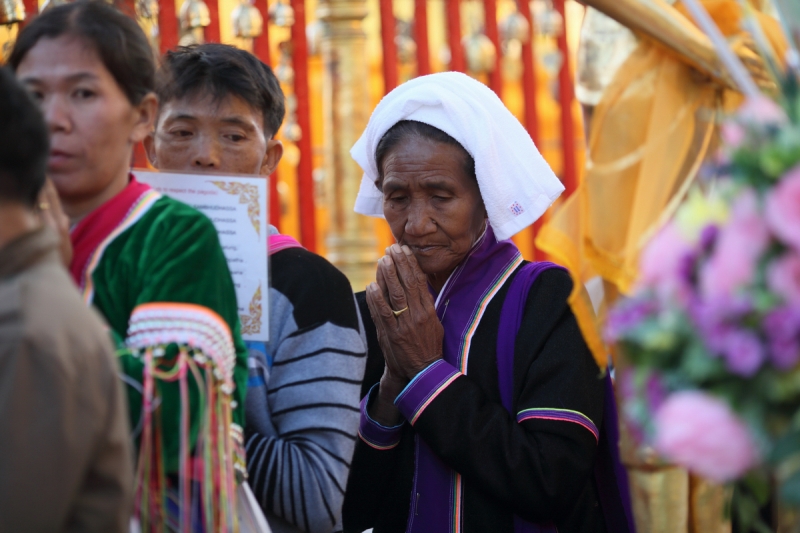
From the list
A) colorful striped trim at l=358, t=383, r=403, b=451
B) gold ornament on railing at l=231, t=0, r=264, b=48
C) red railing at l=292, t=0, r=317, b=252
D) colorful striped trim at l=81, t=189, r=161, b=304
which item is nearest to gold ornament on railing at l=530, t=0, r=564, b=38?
red railing at l=292, t=0, r=317, b=252

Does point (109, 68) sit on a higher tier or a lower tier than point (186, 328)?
higher

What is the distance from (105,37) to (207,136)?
25.9 inches

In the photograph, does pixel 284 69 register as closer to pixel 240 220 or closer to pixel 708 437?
pixel 240 220

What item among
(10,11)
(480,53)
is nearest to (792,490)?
(10,11)

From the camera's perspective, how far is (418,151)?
2.64 meters

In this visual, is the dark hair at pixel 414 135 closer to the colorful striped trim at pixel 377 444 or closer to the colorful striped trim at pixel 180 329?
the colorful striped trim at pixel 377 444

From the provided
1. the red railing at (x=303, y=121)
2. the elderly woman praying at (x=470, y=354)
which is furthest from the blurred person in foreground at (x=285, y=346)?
the red railing at (x=303, y=121)

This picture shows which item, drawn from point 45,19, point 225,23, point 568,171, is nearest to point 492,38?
point 568,171

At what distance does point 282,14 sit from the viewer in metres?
5.71

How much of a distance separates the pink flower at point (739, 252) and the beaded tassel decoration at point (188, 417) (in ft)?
2.65

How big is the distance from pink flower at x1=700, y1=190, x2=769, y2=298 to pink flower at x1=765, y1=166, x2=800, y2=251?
0.03 meters

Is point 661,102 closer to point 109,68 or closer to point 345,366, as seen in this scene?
point 345,366

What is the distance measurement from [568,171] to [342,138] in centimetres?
147

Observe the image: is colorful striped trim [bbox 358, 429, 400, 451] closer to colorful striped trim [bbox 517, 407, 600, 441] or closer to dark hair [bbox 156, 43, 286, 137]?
colorful striped trim [bbox 517, 407, 600, 441]
